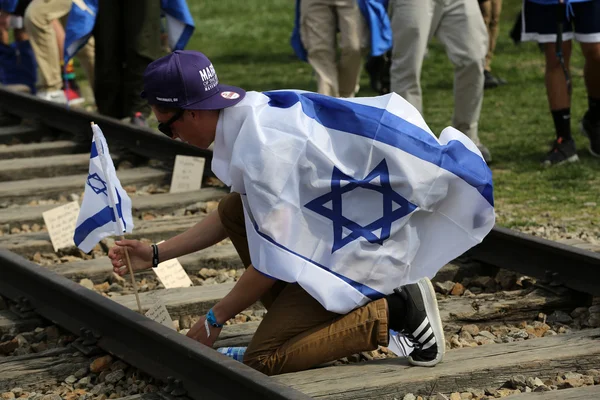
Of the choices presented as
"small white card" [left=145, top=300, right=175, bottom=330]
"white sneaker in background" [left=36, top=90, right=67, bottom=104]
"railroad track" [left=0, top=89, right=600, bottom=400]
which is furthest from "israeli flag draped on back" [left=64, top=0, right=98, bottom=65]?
"small white card" [left=145, top=300, right=175, bottom=330]

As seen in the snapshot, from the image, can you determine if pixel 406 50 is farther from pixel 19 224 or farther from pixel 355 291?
pixel 355 291

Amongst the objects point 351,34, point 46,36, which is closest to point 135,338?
point 351,34

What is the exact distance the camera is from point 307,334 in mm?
4094

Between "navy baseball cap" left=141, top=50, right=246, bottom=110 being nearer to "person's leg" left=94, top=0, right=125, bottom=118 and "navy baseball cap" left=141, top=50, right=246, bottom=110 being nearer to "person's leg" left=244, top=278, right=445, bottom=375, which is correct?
"person's leg" left=244, top=278, right=445, bottom=375

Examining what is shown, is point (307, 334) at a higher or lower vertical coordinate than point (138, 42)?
higher

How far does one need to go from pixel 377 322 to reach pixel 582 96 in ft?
23.9

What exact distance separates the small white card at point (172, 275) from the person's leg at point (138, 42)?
3776mm

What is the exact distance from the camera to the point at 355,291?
4.02m

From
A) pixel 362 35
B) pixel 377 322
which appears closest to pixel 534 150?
pixel 362 35

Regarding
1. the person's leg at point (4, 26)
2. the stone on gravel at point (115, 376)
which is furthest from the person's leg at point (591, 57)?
the person's leg at point (4, 26)

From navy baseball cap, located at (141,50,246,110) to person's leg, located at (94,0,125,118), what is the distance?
5.21 meters

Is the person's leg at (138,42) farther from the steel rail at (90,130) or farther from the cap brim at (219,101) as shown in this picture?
the cap brim at (219,101)

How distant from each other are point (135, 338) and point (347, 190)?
986 mm

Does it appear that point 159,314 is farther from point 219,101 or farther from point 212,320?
point 219,101
